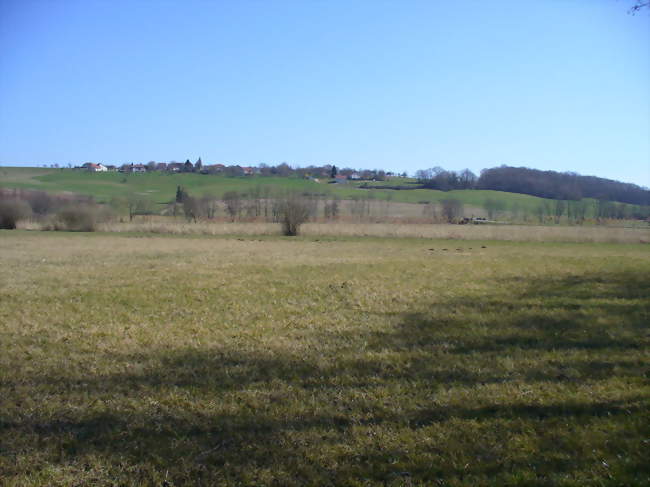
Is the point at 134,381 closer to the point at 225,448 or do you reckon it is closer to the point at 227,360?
the point at 227,360

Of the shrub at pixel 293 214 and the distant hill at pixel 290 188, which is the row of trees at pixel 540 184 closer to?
the distant hill at pixel 290 188

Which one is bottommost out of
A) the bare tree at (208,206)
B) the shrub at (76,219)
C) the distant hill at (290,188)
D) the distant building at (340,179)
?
the shrub at (76,219)

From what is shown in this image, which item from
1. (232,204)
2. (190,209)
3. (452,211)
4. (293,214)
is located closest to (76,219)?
(190,209)

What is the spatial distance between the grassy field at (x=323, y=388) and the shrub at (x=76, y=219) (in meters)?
36.2

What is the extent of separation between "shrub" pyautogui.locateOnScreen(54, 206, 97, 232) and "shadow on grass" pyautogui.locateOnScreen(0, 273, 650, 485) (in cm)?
4219

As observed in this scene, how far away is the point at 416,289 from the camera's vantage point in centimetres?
1176

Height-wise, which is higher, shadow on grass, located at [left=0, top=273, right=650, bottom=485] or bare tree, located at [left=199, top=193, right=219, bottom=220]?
bare tree, located at [left=199, top=193, right=219, bottom=220]

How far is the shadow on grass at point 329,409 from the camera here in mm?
3609

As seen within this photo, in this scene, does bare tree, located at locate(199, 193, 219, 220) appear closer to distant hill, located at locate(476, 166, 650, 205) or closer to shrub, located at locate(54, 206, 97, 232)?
shrub, located at locate(54, 206, 97, 232)

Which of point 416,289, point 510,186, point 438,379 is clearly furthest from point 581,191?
point 438,379

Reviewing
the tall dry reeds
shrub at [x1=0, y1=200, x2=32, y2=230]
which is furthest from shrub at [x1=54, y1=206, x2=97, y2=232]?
shrub at [x1=0, y1=200, x2=32, y2=230]

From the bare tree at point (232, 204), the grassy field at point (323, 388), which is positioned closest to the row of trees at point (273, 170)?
the bare tree at point (232, 204)

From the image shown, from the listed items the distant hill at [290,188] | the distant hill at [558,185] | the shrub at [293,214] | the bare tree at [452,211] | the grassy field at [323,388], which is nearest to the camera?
the grassy field at [323,388]

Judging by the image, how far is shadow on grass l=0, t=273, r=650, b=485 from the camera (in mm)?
3609
